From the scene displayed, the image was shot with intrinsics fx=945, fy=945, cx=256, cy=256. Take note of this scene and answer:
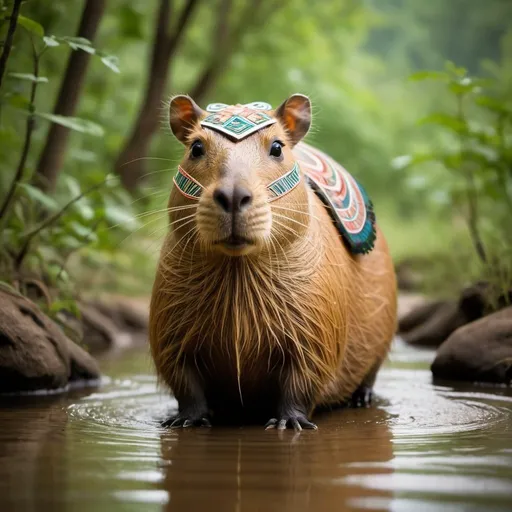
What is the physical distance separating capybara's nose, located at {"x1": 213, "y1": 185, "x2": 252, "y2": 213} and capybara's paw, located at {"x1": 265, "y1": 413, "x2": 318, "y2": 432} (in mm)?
926

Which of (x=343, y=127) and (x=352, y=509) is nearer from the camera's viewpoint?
(x=352, y=509)

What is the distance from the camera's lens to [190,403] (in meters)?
4.00

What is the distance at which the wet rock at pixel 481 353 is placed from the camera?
5.21 metres

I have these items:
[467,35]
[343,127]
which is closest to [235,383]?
[343,127]

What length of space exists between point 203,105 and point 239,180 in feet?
31.1

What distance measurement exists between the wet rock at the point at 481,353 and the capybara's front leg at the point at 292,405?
5.01 ft

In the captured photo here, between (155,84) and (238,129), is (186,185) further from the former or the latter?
(155,84)

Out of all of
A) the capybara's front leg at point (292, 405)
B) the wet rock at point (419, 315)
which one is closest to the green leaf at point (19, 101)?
the capybara's front leg at point (292, 405)

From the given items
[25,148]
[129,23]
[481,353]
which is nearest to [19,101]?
[25,148]

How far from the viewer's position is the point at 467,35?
2300cm

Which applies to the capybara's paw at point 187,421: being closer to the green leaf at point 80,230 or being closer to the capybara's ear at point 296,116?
the capybara's ear at point 296,116

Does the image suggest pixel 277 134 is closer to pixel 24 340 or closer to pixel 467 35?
pixel 24 340

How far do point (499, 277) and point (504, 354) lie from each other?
1.21 metres

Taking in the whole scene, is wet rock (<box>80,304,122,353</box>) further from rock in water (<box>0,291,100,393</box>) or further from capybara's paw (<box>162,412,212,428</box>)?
capybara's paw (<box>162,412,212,428</box>)
